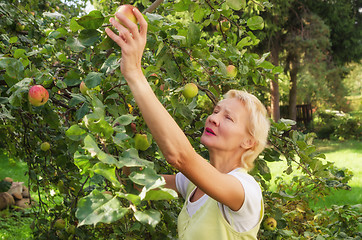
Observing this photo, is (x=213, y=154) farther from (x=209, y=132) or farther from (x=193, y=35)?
(x=193, y=35)

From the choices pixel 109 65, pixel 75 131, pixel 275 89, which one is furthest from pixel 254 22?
pixel 275 89

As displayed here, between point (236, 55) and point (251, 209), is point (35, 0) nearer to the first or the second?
point (236, 55)

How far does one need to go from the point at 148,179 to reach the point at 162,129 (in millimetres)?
218

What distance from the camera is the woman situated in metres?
1.10

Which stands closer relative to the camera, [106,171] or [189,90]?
[106,171]

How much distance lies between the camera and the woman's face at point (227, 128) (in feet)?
5.13

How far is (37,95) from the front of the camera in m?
1.55

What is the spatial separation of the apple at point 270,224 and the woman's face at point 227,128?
84 centimetres

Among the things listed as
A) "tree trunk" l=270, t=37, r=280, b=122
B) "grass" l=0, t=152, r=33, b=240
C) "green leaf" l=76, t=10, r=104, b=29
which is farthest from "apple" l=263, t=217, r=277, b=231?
"tree trunk" l=270, t=37, r=280, b=122

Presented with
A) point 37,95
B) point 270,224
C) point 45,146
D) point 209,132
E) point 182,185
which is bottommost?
point 270,224

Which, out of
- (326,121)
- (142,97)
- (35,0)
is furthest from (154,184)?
(326,121)

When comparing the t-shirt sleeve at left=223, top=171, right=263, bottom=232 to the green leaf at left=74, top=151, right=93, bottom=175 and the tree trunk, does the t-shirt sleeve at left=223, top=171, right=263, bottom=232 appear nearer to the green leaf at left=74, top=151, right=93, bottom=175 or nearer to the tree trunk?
the green leaf at left=74, top=151, right=93, bottom=175

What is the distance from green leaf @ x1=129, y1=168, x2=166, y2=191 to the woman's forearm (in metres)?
0.18

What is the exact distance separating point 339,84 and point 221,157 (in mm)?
13144
